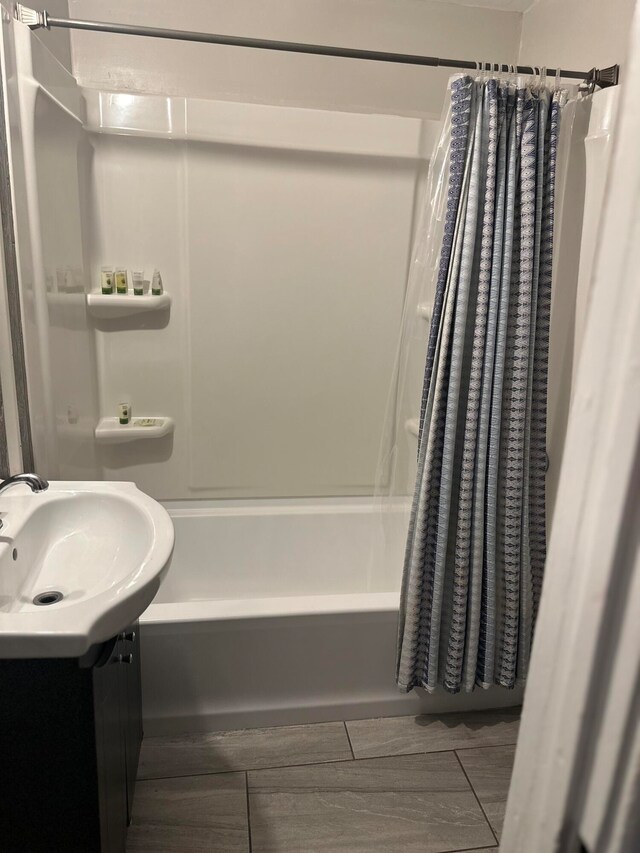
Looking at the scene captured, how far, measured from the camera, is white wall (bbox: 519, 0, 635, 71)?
167cm

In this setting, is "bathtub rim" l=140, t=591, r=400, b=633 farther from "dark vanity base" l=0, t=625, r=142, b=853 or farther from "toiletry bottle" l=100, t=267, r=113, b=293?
"toiletry bottle" l=100, t=267, r=113, b=293

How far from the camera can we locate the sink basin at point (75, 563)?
93 centimetres

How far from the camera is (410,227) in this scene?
2.28 metres

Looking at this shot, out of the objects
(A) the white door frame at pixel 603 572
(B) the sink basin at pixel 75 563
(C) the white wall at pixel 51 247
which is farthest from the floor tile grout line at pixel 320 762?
(A) the white door frame at pixel 603 572

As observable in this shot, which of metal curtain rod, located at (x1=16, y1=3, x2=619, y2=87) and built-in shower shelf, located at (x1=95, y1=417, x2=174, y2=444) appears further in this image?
built-in shower shelf, located at (x1=95, y1=417, x2=174, y2=444)

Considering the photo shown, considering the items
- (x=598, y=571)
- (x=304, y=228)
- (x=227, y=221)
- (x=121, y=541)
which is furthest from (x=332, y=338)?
(x=598, y=571)

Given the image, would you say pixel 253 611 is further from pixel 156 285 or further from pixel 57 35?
pixel 57 35

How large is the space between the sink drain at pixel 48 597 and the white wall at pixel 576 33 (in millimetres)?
1932

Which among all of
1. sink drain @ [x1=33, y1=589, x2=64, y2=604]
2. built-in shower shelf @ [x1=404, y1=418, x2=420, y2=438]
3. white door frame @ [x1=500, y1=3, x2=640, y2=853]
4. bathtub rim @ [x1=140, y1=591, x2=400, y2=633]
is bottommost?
bathtub rim @ [x1=140, y1=591, x2=400, y2=633]

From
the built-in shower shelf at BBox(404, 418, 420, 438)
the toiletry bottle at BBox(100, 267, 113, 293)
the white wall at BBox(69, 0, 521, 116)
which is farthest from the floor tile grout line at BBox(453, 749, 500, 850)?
the white wall at BBox(69, 0, 521, 116)

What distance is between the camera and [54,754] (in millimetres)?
1051

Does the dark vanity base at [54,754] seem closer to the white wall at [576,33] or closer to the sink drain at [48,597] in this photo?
the sink drain at [48,597]

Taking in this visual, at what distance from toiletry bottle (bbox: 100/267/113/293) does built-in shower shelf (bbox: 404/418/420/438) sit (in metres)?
1.13

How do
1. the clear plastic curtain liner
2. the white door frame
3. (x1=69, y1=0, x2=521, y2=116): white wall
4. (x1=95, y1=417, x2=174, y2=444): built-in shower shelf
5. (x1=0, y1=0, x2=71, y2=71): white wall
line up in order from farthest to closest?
1. (x1=95, y1=417, x2=174, y2=444): built-in shower shelf
2. (x1=69, y1=0, x2=521, y2=116): white wall
3. (x1=0, y1=0, x2=71, y2=71): white wall
4. the clear plastic curtain liner
5. the white door frame
